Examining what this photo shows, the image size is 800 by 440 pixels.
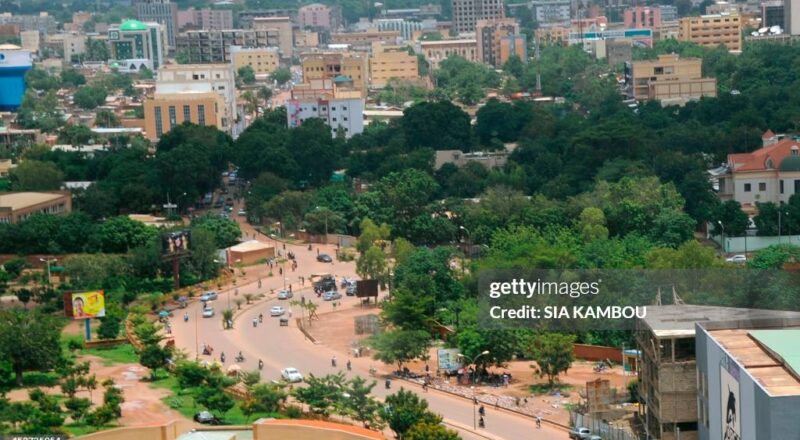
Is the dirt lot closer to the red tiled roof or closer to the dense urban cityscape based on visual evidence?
the dense urban cityscape

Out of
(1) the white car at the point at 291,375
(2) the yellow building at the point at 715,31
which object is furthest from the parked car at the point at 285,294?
(2) the yellow building at the point at 715,31

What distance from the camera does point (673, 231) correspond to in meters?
39.9

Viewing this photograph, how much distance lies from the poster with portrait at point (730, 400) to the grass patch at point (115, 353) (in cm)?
1344

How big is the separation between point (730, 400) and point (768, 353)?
731 millimetres

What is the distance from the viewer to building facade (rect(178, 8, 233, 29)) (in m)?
123

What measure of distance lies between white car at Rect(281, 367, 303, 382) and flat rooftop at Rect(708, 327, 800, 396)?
9.35 m

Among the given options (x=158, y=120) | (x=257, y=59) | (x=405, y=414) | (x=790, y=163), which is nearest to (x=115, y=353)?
(x=405, y=414)

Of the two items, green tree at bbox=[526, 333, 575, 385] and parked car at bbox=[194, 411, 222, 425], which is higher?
green tree at bbox=[526, 333, 575, 385]

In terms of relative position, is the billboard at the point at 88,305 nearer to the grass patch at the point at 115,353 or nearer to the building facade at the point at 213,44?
the grass patch at the point at 115,353

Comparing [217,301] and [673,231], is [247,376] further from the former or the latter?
[673,231]

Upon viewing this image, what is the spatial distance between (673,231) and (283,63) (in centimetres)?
6282

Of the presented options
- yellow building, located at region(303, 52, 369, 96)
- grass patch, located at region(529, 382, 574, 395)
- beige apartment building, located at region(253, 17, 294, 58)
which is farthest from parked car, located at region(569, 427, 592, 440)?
beige apartment building, located at region(253, 17, 294, 58)

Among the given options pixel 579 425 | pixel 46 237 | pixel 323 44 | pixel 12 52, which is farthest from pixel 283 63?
pixel 579 425

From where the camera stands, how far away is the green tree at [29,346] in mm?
31172
